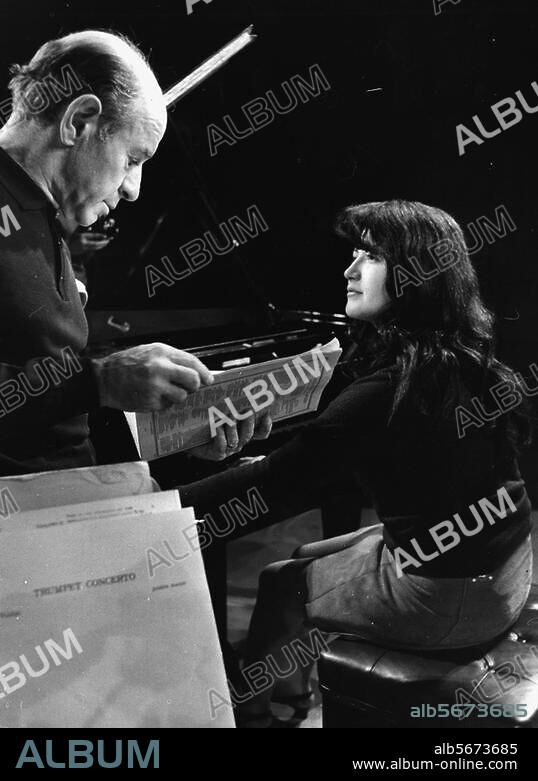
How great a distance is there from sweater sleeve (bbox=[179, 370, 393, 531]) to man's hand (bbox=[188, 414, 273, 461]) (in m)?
0.14

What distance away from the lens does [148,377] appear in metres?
1.10

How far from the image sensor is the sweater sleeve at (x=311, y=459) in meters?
1.45

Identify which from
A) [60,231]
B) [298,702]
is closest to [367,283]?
[60,231]

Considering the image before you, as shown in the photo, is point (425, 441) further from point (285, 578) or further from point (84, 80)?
point (84, 80)

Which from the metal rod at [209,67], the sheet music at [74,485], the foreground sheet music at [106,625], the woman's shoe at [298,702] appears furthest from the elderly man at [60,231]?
the woman's shoe at [298,702]

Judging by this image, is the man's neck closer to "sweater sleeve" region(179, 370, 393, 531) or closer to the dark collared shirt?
the dark collared shirt

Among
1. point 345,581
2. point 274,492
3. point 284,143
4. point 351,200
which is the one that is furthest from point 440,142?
point 345,581

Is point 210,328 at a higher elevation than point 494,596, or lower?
higher

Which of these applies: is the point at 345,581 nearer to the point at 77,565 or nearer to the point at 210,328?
the point at 77,565

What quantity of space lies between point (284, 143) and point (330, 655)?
3.68ft

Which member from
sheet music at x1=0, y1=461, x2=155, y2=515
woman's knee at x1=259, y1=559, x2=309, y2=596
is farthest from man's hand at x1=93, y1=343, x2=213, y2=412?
woman's knee at x1=259, y1=559, x2=309, y2=596

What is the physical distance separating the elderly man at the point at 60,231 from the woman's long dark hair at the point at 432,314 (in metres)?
0.51

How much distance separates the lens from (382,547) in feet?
4.87

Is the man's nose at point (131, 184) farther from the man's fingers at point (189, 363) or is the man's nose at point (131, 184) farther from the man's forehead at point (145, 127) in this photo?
the man's fingers at point (189, 363)
